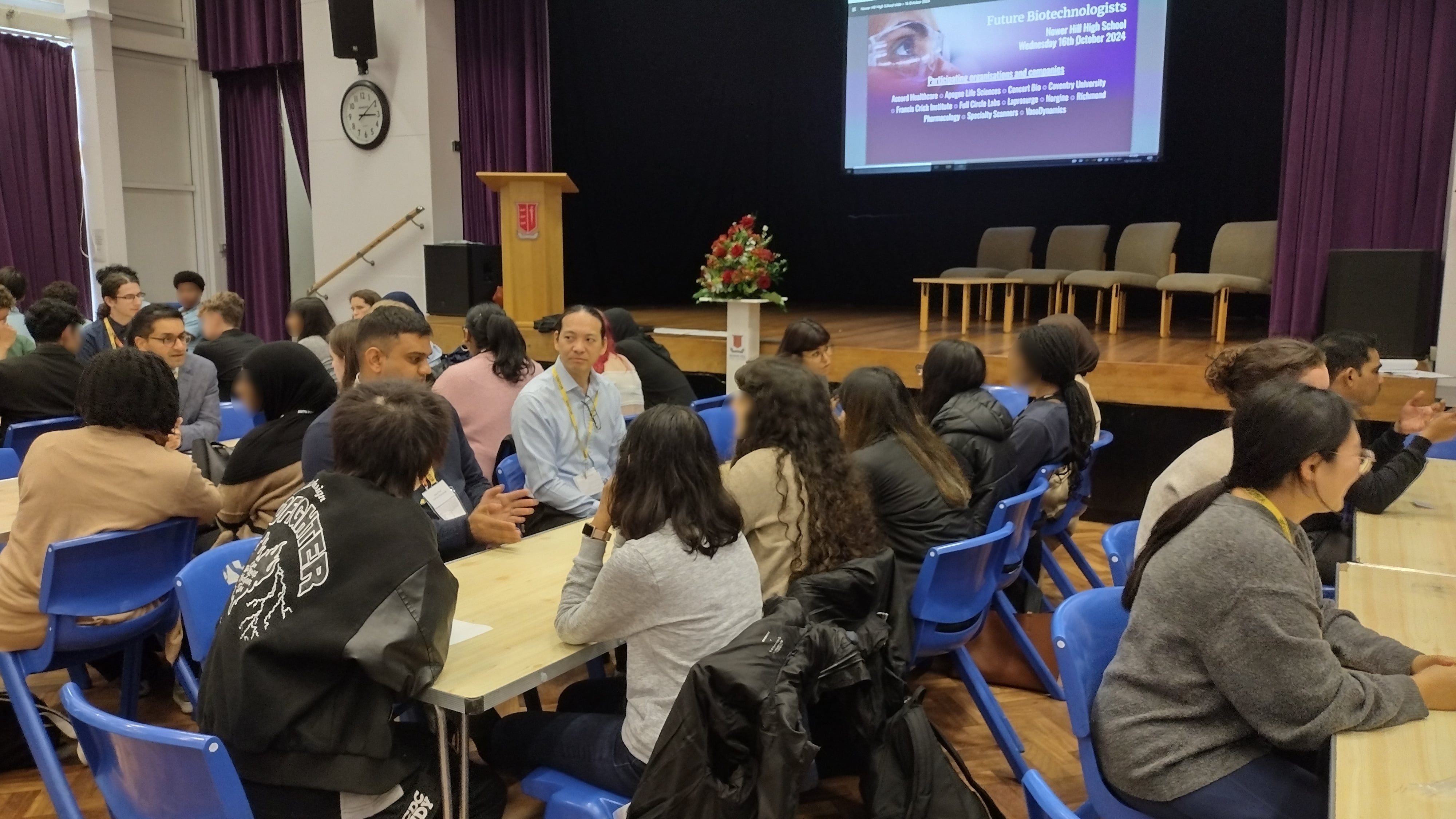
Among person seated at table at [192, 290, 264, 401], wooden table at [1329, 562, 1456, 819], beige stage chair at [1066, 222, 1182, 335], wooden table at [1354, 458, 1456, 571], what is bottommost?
wooden table at [1354, 458, 1456, 571]

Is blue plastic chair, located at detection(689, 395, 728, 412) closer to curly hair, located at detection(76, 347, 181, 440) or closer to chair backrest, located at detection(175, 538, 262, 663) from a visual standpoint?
curly hair, located at detection(76, 347, 181, 440)

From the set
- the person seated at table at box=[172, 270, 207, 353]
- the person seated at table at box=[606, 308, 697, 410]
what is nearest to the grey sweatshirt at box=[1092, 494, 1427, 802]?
the person seated at table at box=[606, 308, 697, 410]

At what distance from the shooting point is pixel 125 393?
255cm

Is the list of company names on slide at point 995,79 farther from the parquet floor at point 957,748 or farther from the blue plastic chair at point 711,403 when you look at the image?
the parquet floor at point 957,748

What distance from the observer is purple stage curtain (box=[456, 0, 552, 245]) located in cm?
802

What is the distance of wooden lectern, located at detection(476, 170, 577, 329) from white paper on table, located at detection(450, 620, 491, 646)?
5172mm

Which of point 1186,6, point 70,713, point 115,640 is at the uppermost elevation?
point 1186,6

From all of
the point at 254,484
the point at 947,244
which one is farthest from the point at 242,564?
the point at 947,244

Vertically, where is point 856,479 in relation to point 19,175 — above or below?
below

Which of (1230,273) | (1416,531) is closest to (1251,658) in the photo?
(1416,531)

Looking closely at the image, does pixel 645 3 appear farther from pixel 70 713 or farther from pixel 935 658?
pixel 70 713

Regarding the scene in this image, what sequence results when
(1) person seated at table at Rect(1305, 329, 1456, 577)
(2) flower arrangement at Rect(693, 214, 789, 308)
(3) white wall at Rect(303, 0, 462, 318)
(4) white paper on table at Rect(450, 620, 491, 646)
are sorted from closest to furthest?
(4) white paper on table at Rect(450, 620, 491, 646)
(1) person seated at table at Rect(1305, 329, 1456, 577)
(2) flower arrangement at Rect(693, 214, 789, 308)
(3) white wall at Rect(303, 0, 462, 318)

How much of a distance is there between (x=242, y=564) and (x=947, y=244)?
7982 mm

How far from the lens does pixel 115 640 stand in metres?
2.68
